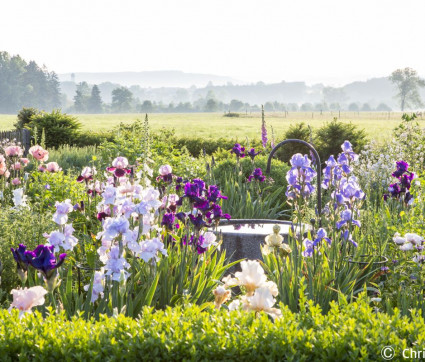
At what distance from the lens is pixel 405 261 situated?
4621 millimetres

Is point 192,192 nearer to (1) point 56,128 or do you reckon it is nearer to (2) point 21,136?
(1) point 56,128

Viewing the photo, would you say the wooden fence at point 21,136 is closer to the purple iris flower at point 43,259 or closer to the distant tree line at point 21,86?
the purple iris flower at point 43,259

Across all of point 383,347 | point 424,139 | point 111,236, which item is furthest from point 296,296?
point 424,139

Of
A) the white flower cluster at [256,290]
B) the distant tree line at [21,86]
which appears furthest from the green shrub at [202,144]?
the distant tree line at [21,86]

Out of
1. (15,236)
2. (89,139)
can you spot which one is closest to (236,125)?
(89,139)

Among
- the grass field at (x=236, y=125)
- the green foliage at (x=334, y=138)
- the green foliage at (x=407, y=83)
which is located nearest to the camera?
the green foliage at (x=334, y=138)

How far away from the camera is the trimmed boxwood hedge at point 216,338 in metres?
2.92

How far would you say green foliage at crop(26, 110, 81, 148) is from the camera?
19219 mm

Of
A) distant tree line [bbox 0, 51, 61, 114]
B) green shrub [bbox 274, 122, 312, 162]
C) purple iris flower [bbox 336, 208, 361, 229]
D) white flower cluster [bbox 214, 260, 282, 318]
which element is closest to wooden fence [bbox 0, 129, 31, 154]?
green shrub [bbox 274, 122, 312, 162]

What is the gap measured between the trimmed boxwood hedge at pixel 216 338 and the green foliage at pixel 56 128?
55.7 ft

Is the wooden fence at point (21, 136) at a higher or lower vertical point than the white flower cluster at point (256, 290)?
higher

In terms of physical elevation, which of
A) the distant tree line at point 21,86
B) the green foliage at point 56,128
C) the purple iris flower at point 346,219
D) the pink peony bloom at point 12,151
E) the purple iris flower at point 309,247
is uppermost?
the distant tree line at point 21,86

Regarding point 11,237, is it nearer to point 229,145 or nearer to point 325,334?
point 325,334

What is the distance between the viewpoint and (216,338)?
2953 mm
